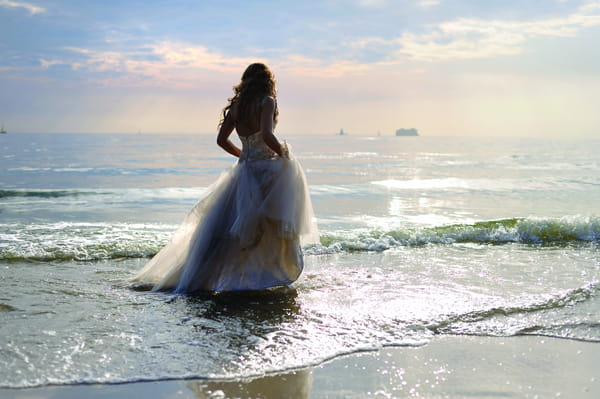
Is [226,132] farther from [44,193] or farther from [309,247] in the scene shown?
[44,193]

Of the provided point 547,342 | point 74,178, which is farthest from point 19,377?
point 74,178

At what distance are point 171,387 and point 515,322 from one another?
328 centimetres

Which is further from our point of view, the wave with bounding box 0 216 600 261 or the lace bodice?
the wave with bounding box 0 216 600 261

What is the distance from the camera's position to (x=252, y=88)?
5945 millimetres

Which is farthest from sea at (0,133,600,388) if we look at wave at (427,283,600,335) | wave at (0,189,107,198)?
wave at (0,189,107,198)

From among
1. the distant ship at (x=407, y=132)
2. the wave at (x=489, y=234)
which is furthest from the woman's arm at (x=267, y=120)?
the distant ship at (x=407, y=132)

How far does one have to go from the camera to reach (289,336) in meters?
4.71

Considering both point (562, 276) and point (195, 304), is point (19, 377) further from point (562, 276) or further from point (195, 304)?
point (562, 276)

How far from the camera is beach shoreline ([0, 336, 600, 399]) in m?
3.57

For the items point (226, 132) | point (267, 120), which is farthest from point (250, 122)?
point (226, 132)

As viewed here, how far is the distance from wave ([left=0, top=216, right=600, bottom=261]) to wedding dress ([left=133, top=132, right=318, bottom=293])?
9.42 feet

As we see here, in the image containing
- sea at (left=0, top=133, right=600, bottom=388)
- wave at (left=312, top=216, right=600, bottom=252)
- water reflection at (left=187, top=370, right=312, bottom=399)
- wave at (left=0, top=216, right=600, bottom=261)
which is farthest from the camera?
wave at (left=312, top=216, right=600, bottom=252)

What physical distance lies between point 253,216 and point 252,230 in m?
0.15

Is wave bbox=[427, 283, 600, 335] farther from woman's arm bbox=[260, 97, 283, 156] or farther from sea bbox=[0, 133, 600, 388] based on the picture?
woman's arm bbox=[260, 97, 283, 156]
